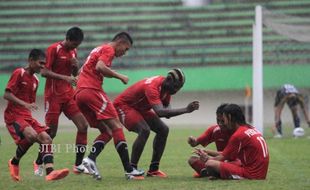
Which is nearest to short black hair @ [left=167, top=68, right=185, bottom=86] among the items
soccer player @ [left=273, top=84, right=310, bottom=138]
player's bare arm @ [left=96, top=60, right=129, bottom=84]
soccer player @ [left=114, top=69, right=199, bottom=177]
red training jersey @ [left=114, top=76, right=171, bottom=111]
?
soccer player @ [left=114, top=69, right=199, bottom=177]

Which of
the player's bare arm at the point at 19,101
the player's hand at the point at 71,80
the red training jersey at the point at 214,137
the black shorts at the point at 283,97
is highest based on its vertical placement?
the player's hand at the point at 71,80

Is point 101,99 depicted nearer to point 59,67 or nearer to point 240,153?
point 59,67

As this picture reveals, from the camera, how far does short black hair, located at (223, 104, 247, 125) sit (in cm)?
898

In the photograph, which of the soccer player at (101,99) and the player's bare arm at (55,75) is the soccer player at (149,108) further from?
the player's bare arm at (55,75)

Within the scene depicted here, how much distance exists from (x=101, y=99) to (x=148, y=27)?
2593 centimetres

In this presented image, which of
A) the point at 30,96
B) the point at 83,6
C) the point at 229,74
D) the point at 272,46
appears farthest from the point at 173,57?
the point at 30,96

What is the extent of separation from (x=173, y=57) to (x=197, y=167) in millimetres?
23910

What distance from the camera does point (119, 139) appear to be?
9.41m

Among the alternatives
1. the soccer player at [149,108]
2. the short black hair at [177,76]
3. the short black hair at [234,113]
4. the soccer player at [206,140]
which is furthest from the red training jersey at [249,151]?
the short black hair at [177,76]

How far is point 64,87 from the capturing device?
436 inches

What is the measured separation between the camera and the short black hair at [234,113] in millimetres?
8977

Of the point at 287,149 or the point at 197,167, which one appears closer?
the point at 197,167

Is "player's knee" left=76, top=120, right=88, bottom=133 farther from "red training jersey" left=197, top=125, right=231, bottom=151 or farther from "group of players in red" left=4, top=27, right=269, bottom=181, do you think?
"red training jersey" left=197, top=125, right=231, bottom=151

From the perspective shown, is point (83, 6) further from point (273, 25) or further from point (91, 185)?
point (91, 185)
